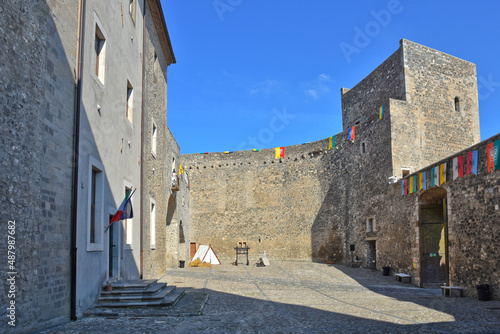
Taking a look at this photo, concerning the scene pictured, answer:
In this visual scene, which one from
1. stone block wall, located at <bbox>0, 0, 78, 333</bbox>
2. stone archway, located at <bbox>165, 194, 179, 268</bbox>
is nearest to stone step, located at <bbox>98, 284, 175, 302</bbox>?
stone block wall, located at <bbox>0, 0, 78, 333</bbox>

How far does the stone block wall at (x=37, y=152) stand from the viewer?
224 inches

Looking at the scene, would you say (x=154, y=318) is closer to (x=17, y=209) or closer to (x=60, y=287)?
(x=60, y=287)

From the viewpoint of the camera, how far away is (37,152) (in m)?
6.42

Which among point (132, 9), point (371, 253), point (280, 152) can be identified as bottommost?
point (371, 253)

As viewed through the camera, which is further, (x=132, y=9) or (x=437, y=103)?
(x=437, y=103)

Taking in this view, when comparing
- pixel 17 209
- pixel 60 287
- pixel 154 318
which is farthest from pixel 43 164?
pixel 154 318

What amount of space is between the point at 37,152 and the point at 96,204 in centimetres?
288

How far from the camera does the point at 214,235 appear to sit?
29.7 metres

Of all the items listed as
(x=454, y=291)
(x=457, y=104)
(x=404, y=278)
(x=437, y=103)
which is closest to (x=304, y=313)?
(x=454, y=291)

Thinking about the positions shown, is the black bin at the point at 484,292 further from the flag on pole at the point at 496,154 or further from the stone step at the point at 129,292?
the stone step at the point at 129,292

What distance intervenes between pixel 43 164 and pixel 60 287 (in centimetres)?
206

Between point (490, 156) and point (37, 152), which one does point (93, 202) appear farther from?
point (490, 156)

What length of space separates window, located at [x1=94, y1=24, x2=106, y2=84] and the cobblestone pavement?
5.12 meters

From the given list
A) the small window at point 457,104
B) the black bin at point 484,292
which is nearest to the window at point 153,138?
the black bin at point 484,292
